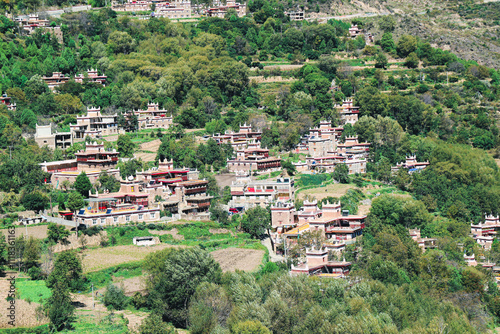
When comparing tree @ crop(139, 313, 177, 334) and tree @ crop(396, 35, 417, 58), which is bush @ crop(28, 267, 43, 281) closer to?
tree @ crop(139, 313, 177, 334)

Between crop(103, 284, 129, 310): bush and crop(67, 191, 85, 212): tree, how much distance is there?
920cm

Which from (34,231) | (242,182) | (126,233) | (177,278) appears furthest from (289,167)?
(177,278)

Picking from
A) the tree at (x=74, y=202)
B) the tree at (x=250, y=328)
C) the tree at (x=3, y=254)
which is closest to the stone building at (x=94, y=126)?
the tree at (x=74, y=202)

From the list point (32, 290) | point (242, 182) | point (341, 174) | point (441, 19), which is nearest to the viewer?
point (32, 290)

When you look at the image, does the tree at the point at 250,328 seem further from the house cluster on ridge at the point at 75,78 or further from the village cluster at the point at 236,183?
the house cluster on ridge at the point at 75,78

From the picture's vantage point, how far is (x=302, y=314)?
132ft

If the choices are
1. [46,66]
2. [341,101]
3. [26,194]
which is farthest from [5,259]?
[341,101]

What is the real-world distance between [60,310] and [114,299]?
14.0ft

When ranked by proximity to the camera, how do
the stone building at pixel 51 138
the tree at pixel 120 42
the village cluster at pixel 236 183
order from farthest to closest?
the tree at pixel 120 42 < the stone building at pixel 51 138 < the village cluster at pixel 236 183

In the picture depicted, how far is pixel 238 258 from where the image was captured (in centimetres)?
4931

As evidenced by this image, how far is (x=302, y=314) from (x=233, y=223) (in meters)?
16.1

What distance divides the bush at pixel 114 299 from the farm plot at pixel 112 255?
3414 mm

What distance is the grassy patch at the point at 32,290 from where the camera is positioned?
134 ft

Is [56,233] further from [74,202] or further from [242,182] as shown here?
[242,182]
